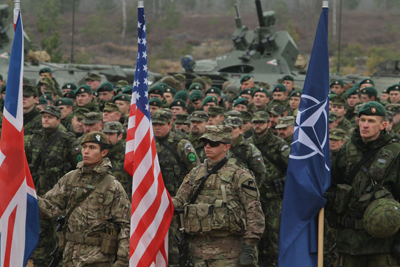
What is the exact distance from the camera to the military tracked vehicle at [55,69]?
17266mm

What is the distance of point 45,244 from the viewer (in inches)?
321

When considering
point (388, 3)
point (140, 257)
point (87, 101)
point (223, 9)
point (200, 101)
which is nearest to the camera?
point (140, 257)

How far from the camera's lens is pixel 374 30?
57.5 m

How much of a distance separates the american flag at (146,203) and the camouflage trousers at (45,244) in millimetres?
2904

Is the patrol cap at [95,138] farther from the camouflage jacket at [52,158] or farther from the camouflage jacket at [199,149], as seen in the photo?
the camouflage jacket at [199,149]

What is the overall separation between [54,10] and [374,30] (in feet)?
95.0

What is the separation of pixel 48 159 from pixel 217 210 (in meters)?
3.44

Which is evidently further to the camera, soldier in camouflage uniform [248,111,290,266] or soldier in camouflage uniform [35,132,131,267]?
soldier in camouflage uniform [248,111,290,266]

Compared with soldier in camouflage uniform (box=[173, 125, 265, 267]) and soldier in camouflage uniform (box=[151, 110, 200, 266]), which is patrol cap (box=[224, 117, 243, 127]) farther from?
soldier in camouflage uniform (box=[173, 125, 265, 267])

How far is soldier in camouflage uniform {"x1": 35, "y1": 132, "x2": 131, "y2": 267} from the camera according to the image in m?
5.74

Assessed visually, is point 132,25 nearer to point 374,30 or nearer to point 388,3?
point 374,30

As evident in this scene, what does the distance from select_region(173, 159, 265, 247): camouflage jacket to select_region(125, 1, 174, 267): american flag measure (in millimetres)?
228

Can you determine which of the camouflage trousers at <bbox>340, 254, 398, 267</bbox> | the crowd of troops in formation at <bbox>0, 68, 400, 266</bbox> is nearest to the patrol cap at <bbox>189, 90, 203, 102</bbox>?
the crowd of troops in formation at <bbox>0, 68, 400, 266</bbox>

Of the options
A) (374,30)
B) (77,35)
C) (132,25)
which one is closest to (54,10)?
(77,35)
